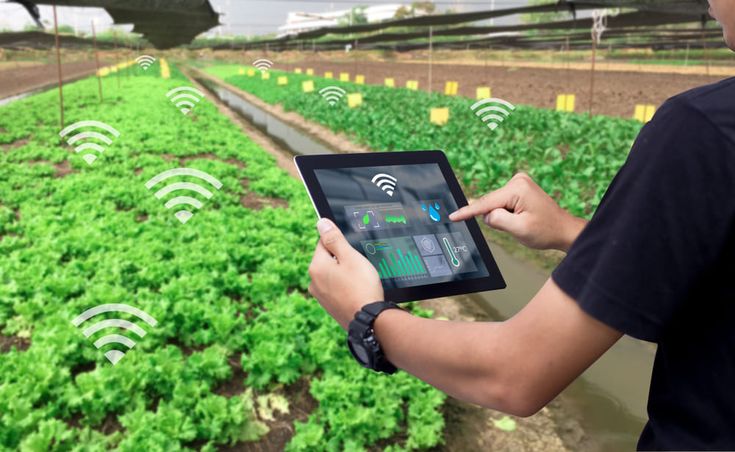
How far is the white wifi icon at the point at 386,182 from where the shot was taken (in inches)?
52.0

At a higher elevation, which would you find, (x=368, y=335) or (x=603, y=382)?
(x=368, y=335)

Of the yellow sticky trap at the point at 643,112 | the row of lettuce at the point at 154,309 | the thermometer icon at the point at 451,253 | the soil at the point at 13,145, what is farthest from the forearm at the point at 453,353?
the soil at the point at 13,145

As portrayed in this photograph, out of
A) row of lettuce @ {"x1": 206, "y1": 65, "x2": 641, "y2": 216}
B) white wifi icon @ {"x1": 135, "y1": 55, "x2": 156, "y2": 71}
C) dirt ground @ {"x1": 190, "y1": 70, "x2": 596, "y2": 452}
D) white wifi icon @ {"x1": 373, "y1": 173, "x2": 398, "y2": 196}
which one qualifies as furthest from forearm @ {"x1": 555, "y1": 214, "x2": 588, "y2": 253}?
row of lettuce @ {"x1": 206, "y1": 65, "x2": 641, "y2": 216}

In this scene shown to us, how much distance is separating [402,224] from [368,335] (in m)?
0.27

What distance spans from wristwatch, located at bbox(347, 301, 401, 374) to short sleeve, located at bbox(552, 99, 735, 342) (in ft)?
1.20

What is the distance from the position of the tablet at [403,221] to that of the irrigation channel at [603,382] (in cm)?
219

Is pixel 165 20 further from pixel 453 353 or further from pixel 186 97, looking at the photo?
pixel 453 353

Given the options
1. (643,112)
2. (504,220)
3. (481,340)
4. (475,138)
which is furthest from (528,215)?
(643,112)

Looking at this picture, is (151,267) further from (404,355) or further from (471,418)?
(404,355)

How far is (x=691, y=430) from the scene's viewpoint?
962 mm

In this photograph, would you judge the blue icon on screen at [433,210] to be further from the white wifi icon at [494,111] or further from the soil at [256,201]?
the soil at [256,201]

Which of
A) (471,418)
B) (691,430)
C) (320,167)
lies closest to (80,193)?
(471,418)

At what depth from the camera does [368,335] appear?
113 cm

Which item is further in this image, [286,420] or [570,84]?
[570,84]
